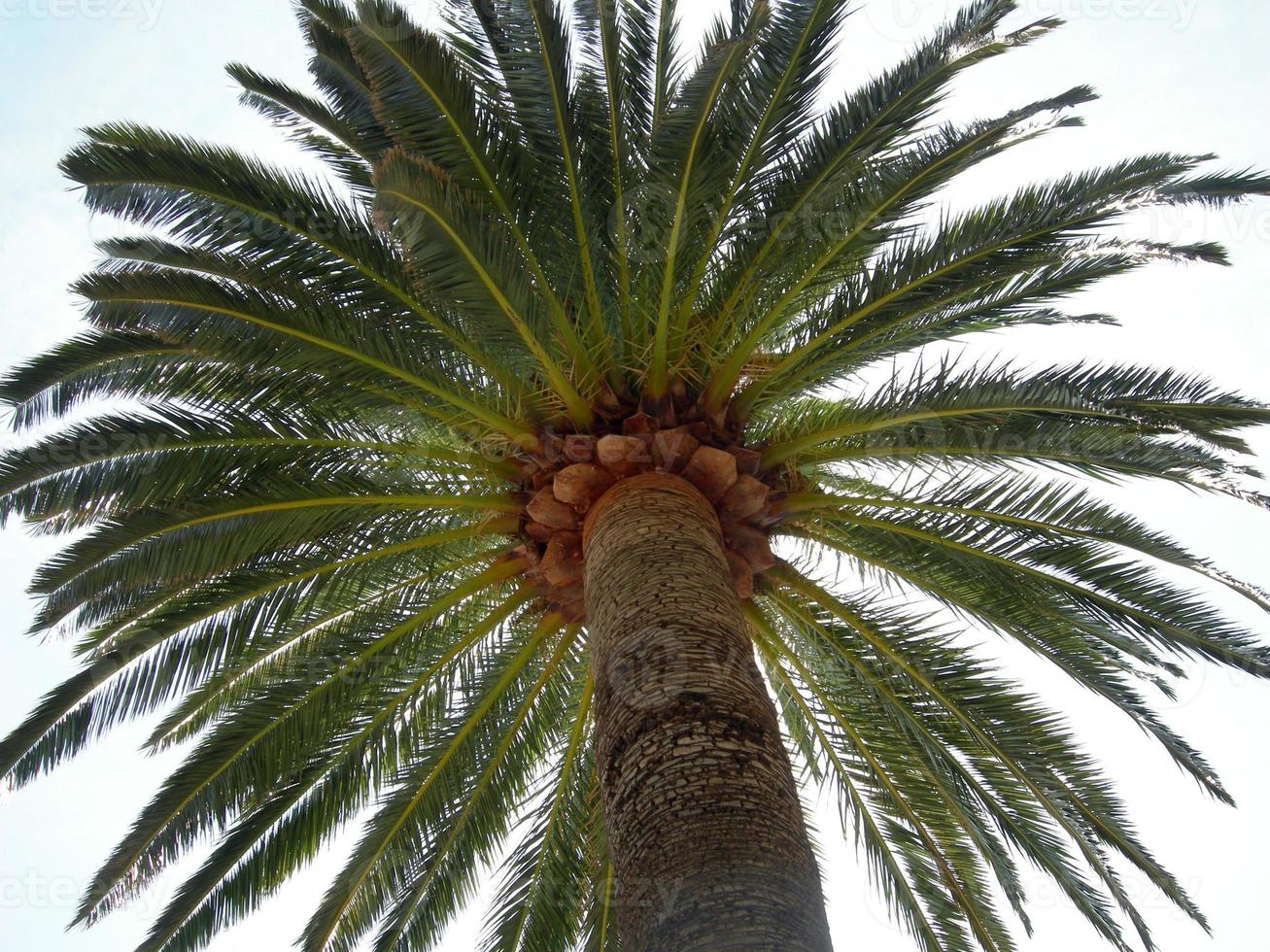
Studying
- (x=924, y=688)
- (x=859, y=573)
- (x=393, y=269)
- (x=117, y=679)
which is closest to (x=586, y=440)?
(x=393, y=269)

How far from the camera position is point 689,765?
4297 millimetres

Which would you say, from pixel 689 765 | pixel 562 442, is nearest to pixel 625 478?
pixel 562 442

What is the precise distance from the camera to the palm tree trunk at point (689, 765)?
3.78 m

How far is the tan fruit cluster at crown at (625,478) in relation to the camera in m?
6.62

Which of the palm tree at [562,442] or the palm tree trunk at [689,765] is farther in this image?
the palm tree at [562,442]

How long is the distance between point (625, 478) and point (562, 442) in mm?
521

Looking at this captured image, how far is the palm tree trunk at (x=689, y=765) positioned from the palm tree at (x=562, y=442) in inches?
15.0

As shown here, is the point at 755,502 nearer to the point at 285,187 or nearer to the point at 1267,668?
the point at 1267,668

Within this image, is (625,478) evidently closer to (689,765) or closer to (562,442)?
(562,442)

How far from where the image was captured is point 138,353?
6.91 m

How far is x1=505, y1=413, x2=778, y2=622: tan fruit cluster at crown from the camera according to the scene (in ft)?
21.7

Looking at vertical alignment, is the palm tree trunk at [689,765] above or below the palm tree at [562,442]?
below

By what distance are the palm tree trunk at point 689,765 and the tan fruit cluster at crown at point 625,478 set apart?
80cm

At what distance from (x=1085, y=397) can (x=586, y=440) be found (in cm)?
302
